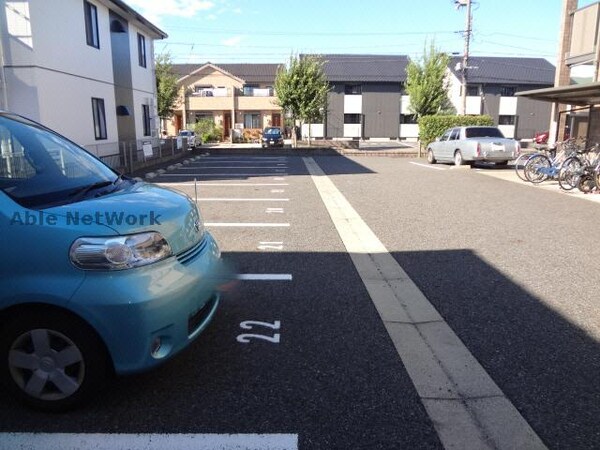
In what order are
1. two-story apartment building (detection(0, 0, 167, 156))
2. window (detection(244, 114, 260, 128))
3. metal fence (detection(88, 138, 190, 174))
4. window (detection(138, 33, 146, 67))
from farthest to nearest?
window (detection(244, 114, 260, 128))
window (detection(138, 33, 146, 67))
metal fence (detection(88, 138, 190, 174))
two-story apartment building (detection(0, 0, 167, 156))

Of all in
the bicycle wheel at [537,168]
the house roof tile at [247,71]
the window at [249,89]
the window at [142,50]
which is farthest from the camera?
the house roof tile at [247,71]

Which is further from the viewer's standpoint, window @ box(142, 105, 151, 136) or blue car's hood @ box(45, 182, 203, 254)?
window @ box(142, 105, 151, 136)

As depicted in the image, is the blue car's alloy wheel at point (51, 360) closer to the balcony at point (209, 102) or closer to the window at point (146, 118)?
the window at point (146, 118)

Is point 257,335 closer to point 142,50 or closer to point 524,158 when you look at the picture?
point 524,158

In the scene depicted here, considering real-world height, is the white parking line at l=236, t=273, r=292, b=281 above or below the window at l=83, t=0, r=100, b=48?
below

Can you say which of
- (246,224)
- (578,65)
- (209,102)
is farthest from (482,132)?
(209,102)

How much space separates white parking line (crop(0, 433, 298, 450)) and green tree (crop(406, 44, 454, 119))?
98.2ft

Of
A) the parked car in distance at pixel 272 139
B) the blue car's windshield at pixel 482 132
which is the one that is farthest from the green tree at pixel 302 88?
the blue car's windshield at pixel 482 132

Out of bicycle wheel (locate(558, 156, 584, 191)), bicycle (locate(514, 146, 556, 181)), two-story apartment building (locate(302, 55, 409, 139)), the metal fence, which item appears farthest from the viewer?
two-story apartment building (locate(302, 55, 409, 139))

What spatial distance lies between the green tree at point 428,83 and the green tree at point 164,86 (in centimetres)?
1814

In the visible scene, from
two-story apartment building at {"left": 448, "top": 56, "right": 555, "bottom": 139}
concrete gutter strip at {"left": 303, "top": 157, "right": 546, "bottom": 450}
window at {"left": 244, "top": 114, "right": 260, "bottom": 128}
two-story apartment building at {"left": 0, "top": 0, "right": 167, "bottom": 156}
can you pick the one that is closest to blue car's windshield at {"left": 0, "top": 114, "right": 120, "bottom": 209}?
concrete gutter strip at {"left": 303, "top": 157, "right": 546, "bottom": 450}

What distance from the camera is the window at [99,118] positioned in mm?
16750

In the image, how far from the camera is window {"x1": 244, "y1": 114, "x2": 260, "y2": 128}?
47.0 meters

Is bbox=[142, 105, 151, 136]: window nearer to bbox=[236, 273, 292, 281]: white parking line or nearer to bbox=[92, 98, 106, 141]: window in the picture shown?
bbox=[92, 98, 106, 141]: window
